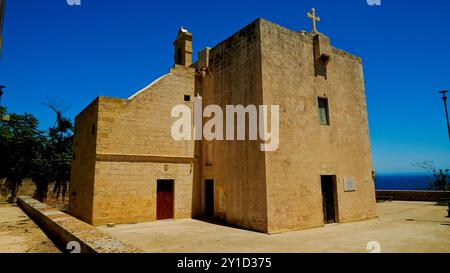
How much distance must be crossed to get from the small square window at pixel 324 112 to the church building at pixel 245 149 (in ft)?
0.16

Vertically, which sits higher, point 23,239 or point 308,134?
point 308,134

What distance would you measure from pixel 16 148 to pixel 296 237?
25.3 meters

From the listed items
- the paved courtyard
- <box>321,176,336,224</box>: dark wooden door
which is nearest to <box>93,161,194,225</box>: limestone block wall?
the paved courtyard

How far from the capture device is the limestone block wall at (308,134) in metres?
11.7

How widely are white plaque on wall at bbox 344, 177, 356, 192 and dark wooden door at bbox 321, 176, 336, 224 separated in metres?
0.74

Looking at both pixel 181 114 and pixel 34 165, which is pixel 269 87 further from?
pixel 34 165

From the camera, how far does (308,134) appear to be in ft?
42.3

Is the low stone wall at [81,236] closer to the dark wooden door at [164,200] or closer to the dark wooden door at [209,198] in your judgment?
the dark wooden door at [164,200]

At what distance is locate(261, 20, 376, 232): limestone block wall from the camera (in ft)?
38.5

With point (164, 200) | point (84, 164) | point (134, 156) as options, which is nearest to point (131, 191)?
point (134, 156)

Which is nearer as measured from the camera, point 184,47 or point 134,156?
point 134,156

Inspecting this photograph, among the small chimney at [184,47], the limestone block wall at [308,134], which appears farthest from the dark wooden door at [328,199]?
the small chimney at [184,47]

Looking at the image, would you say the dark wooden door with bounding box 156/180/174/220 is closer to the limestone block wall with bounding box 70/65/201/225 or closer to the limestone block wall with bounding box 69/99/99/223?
the limestone block wall with bounding box 70/65/201/225
